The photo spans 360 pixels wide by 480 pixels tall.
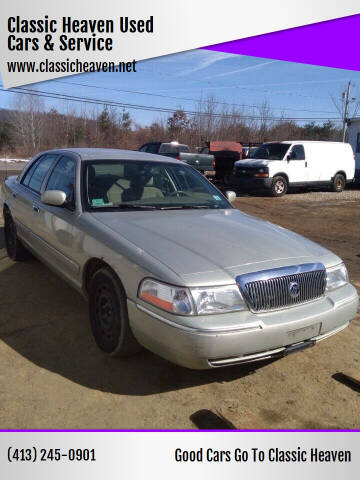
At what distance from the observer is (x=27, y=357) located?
316cm

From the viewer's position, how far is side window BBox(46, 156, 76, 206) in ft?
12.4

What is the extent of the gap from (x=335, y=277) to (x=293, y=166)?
12789mm

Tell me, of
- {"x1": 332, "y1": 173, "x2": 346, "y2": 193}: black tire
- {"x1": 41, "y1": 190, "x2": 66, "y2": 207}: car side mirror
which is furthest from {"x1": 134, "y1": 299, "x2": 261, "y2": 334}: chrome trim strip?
{"x1": 332, "y1": 173, "x2": 346, "y2": 193}: black tire

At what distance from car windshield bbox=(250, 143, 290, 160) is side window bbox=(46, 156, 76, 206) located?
1197 cm

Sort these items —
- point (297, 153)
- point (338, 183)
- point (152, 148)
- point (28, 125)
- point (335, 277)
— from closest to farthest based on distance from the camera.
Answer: point (335, 277) → point (297, 153) → point (338, 183) → point (152, 148) → point (28, 125)

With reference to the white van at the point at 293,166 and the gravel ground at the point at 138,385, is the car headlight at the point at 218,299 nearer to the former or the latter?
the gravel ground at the point at 138,385

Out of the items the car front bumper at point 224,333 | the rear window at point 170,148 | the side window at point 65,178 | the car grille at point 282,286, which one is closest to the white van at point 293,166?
the rear window at point 170,148

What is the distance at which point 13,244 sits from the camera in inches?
215

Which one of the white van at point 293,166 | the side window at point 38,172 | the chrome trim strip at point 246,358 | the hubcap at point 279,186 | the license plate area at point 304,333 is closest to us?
the chrome trim strip at point 246,358

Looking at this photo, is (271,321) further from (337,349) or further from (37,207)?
(37,207)

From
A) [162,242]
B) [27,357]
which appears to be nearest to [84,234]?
[162,242]

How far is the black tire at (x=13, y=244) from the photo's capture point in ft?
17.4

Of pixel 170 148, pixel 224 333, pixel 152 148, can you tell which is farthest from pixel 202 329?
pixel 152 148

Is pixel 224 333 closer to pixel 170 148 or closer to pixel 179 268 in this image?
pixel 179 268
